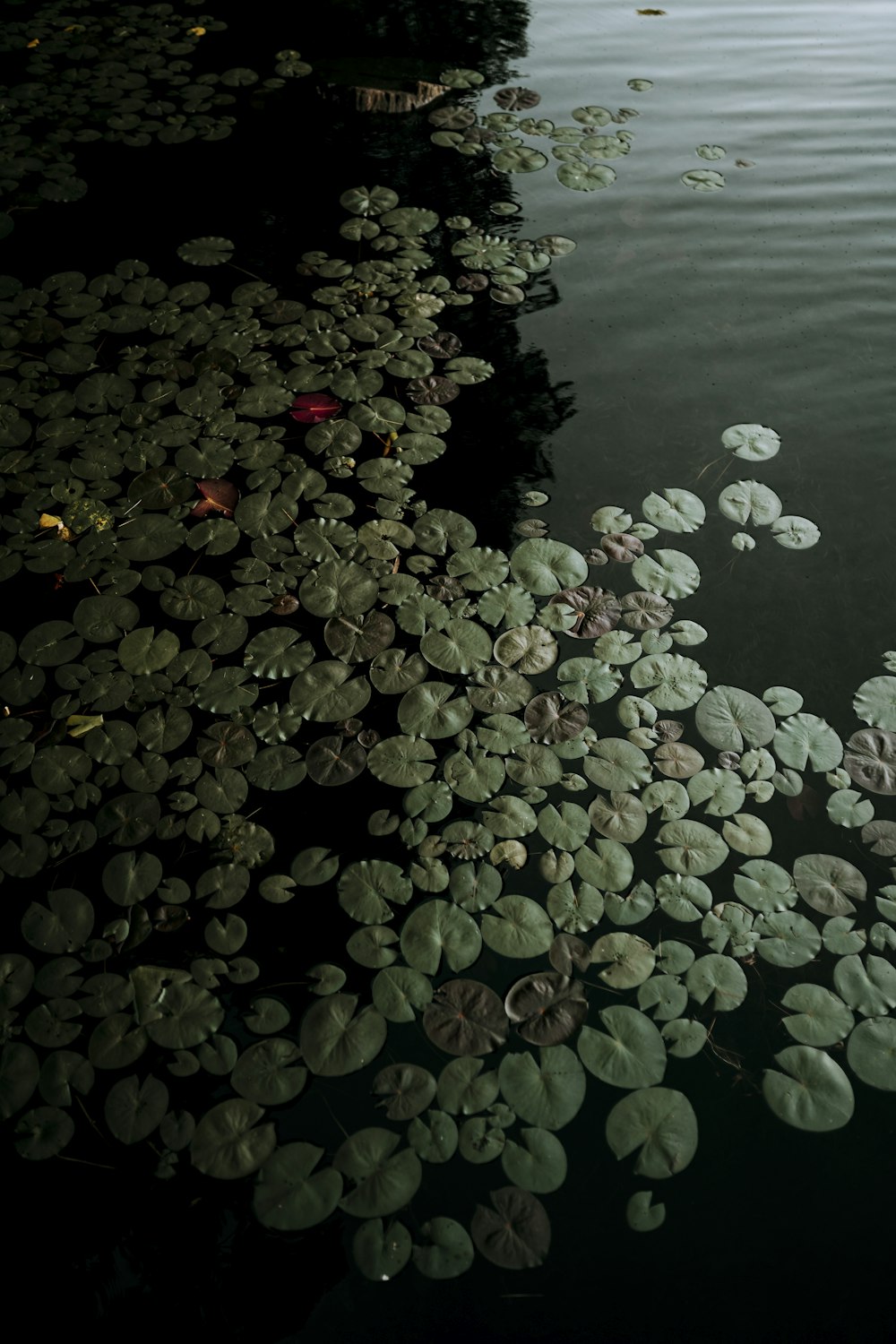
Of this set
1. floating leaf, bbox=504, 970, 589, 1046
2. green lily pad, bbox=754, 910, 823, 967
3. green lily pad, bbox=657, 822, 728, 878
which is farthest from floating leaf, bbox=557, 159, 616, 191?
floating leaf, bbox=504, 970, 589, 1046

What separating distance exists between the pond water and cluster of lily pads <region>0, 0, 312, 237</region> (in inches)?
4.1

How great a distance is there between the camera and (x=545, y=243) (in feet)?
9.55

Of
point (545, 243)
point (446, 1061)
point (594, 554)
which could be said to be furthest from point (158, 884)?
point (545, 243)

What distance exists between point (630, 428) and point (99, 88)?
7.86 ft

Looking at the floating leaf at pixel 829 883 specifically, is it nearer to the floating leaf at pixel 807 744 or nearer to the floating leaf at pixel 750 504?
the floating leaf at pixel 807 744

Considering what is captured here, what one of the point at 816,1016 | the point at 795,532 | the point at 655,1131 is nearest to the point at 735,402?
the point at 795,532

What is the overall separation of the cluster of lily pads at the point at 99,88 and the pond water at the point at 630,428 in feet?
0.34

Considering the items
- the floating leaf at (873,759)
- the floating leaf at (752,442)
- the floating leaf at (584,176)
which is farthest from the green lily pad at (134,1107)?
the floating leaf at (584,176)

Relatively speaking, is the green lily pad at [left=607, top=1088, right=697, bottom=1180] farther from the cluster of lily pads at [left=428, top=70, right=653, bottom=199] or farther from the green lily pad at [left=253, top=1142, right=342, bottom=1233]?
the cluster of lily pads at [left=428, top=70, right=653, bottom=199]

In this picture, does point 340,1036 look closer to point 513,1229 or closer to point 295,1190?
point 295,1190

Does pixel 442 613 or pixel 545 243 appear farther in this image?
pixel 545 243

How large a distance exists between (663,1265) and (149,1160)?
2.37 ft

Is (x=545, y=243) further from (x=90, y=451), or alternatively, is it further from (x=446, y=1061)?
(x=446, y=1061)

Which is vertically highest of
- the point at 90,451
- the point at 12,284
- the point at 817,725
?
the point at 12,284
